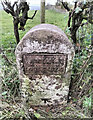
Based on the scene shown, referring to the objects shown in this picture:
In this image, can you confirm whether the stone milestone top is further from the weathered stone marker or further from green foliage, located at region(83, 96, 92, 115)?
green foliage, located at region(83, 96, 92, 115)

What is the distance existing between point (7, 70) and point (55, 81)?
1.01m

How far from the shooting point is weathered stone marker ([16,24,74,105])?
1281 millimetres

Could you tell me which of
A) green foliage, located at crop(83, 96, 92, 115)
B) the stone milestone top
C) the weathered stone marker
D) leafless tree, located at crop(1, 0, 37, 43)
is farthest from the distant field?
green foliage, located at crop(83, 96, 92, 115)

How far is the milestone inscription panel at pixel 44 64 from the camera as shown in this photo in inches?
55.1

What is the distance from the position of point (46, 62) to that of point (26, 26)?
5.45 ft

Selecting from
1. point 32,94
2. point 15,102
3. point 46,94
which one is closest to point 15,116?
point 15,102

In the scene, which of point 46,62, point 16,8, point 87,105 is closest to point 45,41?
point 46,62

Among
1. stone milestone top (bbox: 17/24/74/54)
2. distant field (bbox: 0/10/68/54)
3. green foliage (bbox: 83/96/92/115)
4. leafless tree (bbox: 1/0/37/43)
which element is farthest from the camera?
distant field (bbox: 0/10/68/54)

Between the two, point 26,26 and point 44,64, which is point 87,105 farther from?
point 26,26

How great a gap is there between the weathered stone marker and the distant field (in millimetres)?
1195

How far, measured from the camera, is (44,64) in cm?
146

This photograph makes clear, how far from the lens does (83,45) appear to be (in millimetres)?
2416

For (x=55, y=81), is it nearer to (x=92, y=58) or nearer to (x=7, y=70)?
(x=92, y=58)

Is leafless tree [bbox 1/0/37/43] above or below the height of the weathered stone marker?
above
